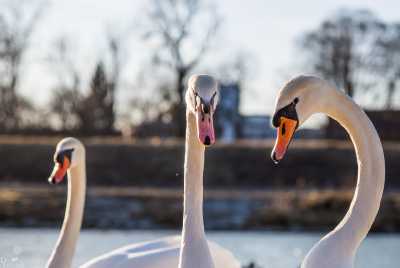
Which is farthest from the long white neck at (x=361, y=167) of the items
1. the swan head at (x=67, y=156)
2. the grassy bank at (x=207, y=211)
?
the grassy bank at (x=207, y=211)

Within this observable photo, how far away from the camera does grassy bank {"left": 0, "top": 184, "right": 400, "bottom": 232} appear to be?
25281 millimetres

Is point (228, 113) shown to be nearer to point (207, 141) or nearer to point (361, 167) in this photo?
point (361, 167)

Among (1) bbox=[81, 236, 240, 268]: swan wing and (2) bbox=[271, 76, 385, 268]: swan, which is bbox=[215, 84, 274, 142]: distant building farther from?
(2) bbox=[271, 76, 385, 268]: swan

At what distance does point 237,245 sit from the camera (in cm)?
2081

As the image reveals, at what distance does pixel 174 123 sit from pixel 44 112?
7.08 meters

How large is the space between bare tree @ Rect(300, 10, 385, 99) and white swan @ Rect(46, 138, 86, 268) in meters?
36.0

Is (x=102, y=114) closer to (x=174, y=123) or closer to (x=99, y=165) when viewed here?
(x=174, y=123)

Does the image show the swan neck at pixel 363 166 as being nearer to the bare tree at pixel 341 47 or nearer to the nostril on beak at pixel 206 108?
the nostril on beak at pixel 206 108

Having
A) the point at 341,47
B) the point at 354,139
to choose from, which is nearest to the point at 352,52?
the point at 341,47

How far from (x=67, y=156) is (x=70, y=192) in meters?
0.30

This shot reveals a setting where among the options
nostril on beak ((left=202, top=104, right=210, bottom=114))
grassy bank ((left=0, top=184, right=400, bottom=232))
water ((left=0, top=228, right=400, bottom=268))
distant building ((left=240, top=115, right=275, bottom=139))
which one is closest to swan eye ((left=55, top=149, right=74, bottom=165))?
nostril on beak ((left=202, top=104, right=210, bottom=114))

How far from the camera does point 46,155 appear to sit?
1414 inches

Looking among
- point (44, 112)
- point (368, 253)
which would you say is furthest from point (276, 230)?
point (44, 112)

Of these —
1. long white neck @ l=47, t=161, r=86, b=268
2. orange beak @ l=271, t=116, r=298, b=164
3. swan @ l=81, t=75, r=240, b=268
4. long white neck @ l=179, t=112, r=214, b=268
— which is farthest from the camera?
long white neck @ l=47, t=161, r=86, b=268
